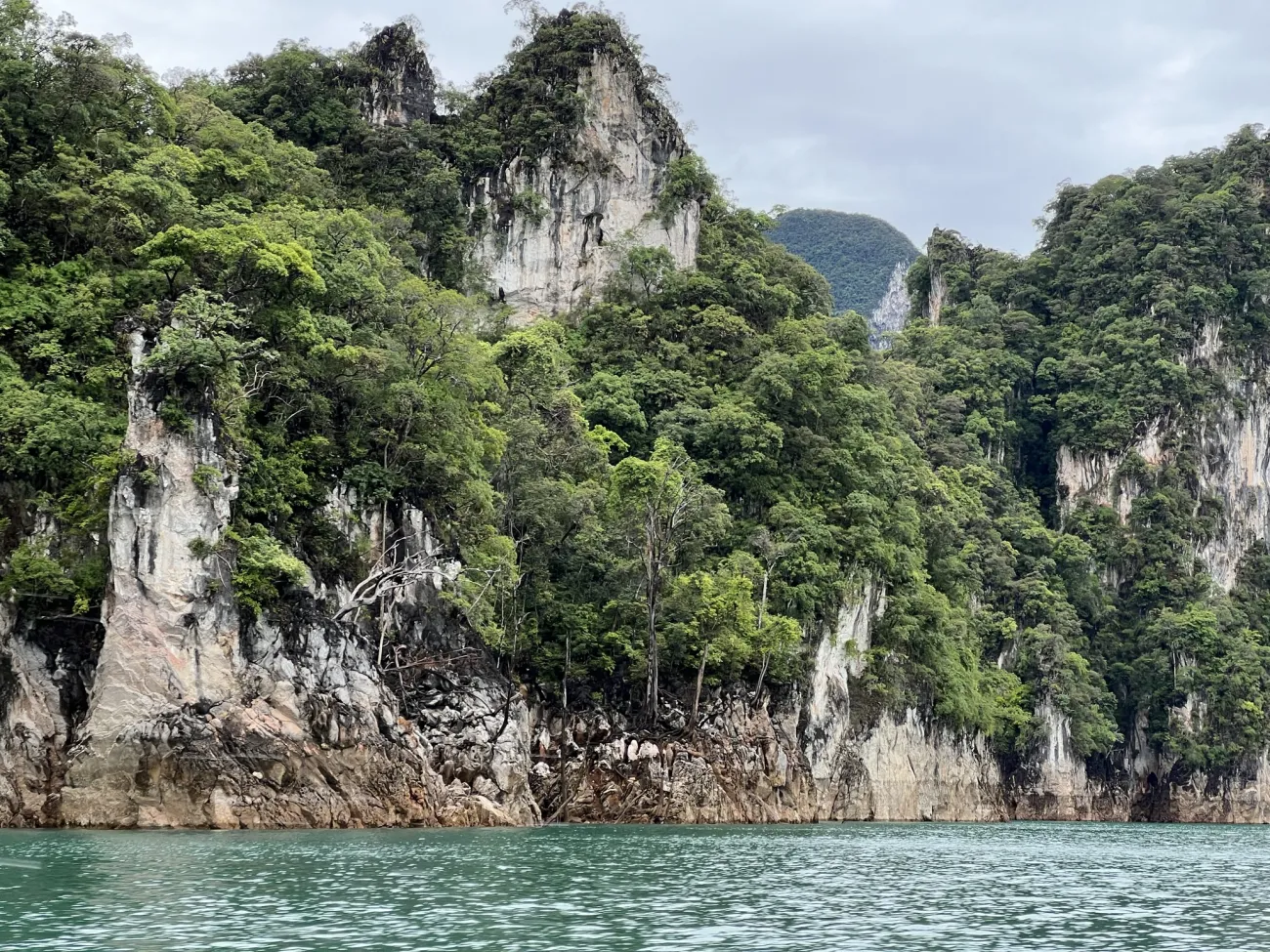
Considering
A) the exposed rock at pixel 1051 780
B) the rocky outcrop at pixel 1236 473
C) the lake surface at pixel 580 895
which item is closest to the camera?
the lake surface at pixel 580 895

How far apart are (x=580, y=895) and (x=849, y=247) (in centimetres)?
17668

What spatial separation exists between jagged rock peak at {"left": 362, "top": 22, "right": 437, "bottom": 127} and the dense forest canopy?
1.16 metres

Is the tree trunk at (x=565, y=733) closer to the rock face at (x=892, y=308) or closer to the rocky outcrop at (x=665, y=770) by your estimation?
the rocky outcrop at (x=665, y=770)

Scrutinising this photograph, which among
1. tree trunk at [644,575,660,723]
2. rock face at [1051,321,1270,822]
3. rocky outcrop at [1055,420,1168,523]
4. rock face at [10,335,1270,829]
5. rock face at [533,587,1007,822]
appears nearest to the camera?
rock face at [10,335,1270,829]

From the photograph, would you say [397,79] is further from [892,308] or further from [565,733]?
[892,308]

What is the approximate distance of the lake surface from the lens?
14383 mm

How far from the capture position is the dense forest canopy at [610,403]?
106 ft

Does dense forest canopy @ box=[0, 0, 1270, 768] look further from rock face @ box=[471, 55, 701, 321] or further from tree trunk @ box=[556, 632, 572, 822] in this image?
rock face @ box=[471, 55, 701, 321]

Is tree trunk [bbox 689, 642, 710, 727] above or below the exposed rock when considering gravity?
above

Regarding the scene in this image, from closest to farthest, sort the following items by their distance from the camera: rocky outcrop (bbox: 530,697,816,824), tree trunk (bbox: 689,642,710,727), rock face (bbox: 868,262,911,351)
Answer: rocky outcrop (bbox: 530,697,816,824), tree trunk (bbox: 689,642,710,727), rock face (bbox: 868,262,911,351)

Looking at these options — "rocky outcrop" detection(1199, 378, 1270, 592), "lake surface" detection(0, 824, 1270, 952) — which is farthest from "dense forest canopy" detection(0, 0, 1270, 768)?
"lake surface" detection(0, 824, 1270, 952)

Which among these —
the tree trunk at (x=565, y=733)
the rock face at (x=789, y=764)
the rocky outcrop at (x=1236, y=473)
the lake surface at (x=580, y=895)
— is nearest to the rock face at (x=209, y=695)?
the lake surface at (x=580, y=895)

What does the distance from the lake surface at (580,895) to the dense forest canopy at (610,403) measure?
9517 mm

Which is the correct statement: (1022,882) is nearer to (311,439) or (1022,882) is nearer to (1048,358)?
(311,439)
